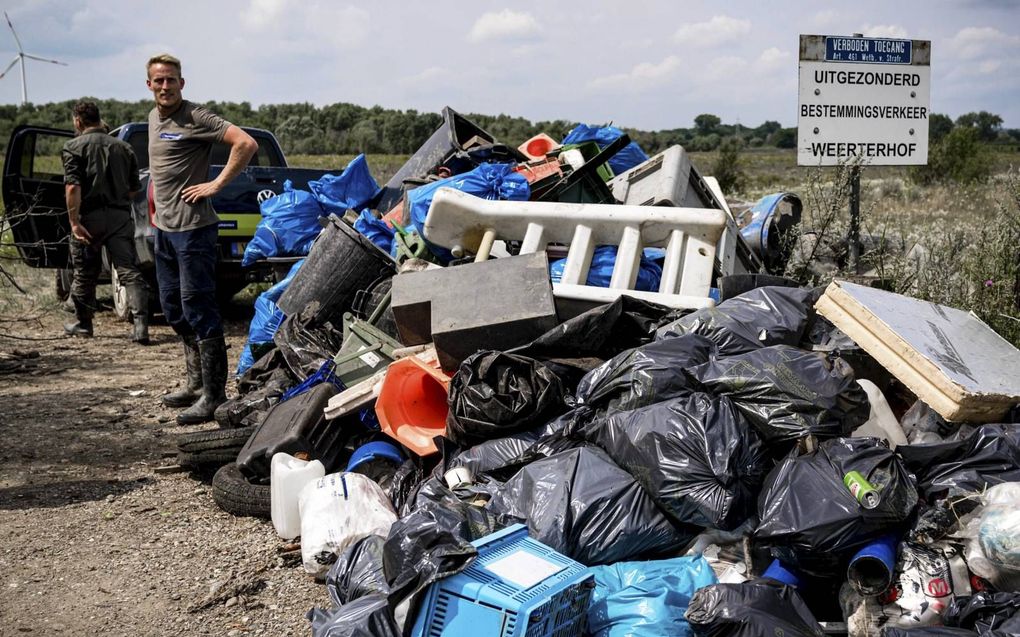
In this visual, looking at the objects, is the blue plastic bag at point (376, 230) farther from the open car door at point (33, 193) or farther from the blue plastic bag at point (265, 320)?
the open car door at point (33, 193)

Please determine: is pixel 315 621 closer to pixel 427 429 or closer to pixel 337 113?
pixel 427 429

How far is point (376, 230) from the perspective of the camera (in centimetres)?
564

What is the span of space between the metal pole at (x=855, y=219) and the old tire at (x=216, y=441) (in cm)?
384

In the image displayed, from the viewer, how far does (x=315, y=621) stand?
107 inches

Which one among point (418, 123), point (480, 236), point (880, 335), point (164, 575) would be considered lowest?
point (164, 575)

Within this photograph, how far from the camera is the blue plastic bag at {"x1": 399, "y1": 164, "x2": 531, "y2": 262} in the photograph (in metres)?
5.05

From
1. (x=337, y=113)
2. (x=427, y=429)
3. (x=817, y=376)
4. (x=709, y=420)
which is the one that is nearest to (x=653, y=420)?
(x=709, y=420)

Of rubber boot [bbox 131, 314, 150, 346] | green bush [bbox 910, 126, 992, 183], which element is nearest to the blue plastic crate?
rubber boot [bbox 131, 314, 150, 346]

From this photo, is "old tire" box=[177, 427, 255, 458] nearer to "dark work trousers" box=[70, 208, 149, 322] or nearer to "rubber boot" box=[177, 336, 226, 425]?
"rubber boot" box=[177, 336, 226, 425]

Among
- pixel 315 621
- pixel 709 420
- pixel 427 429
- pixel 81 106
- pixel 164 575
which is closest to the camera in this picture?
pixel 315 621

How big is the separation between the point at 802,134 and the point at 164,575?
15.0ft

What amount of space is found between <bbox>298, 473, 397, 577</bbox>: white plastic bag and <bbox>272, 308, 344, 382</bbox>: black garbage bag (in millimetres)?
1346

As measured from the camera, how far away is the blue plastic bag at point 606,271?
461cm

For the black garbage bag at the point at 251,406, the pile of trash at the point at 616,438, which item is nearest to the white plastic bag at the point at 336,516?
the pile of trash at the point at 616,438
